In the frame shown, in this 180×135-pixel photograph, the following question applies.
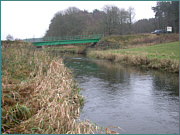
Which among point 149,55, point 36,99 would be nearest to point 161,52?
point 149,55

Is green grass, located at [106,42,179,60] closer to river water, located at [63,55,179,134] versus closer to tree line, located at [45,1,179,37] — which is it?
river water, located at [63,55,179,134]

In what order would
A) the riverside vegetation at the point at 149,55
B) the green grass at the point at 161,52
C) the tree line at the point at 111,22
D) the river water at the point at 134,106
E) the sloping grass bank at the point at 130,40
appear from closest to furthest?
the river water at the point at 134,106 → the riverside vegetation at the point at 149,55 → the green grass at the point at 161,52 → the sloping grass bank at the point at 130,40 → the tree line at the point at 111,22

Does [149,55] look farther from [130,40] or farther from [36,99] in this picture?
[130,40]

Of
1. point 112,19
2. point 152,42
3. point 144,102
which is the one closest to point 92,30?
point 112,19

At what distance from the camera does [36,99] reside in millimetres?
5875

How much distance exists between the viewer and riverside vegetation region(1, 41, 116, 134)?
454cm

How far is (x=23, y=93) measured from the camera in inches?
247

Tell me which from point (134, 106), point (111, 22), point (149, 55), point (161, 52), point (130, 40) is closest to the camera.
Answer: point (134, 106)

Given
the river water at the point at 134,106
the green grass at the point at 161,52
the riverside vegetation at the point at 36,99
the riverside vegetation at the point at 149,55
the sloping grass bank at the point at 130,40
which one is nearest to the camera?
the riverside vegetation at the point at 36,99

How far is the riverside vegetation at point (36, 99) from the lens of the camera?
179 inches

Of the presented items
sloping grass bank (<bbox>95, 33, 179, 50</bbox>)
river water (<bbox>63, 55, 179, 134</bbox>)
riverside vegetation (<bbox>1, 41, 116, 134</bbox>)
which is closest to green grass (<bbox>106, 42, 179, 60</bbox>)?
river water (<bbox>63, 55, 179, 134</bbox>)

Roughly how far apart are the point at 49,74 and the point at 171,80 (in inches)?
342

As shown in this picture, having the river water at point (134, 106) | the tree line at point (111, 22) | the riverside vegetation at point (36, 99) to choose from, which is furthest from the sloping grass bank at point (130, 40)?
the riverside vegetation at point (36, 99)

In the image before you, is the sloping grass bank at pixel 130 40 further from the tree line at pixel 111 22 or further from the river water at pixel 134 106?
the river water at pixel 134 106
